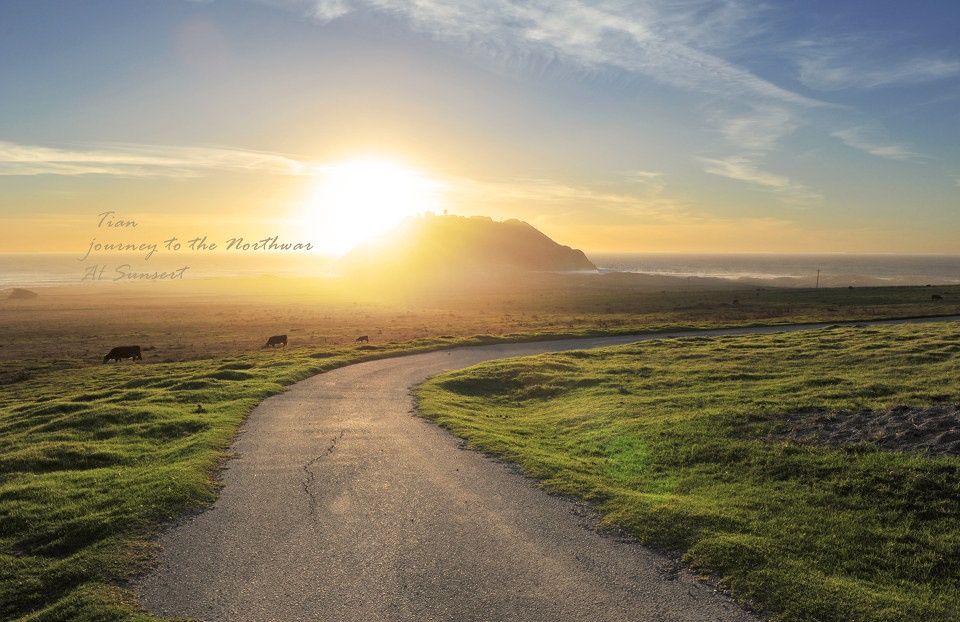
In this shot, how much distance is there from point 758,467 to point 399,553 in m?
9.28

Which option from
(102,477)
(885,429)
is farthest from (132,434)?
(885,429)

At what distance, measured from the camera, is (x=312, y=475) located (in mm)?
14648

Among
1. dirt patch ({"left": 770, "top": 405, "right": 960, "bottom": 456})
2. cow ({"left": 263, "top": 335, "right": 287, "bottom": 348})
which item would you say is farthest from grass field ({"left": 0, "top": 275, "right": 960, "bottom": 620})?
cow ({"left": 263, "top": 335, "right": 287, "bottom": 348})

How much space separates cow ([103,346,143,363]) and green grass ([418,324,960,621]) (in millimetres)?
30644

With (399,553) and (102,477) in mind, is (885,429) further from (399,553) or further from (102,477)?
(102,477)

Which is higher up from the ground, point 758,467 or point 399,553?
point 758,467

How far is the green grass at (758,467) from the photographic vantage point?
9.09m

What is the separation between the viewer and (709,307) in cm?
8556

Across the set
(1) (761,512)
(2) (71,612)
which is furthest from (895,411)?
(2) (71,612)

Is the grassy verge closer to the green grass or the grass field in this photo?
the grass field

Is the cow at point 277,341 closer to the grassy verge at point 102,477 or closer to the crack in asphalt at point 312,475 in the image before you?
the grassy verge at point 102,477

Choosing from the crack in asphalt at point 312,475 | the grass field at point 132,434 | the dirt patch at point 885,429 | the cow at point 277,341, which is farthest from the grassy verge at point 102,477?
the cow at point 277,341

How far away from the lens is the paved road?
846 cm

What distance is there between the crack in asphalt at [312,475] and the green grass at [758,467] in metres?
4.20
